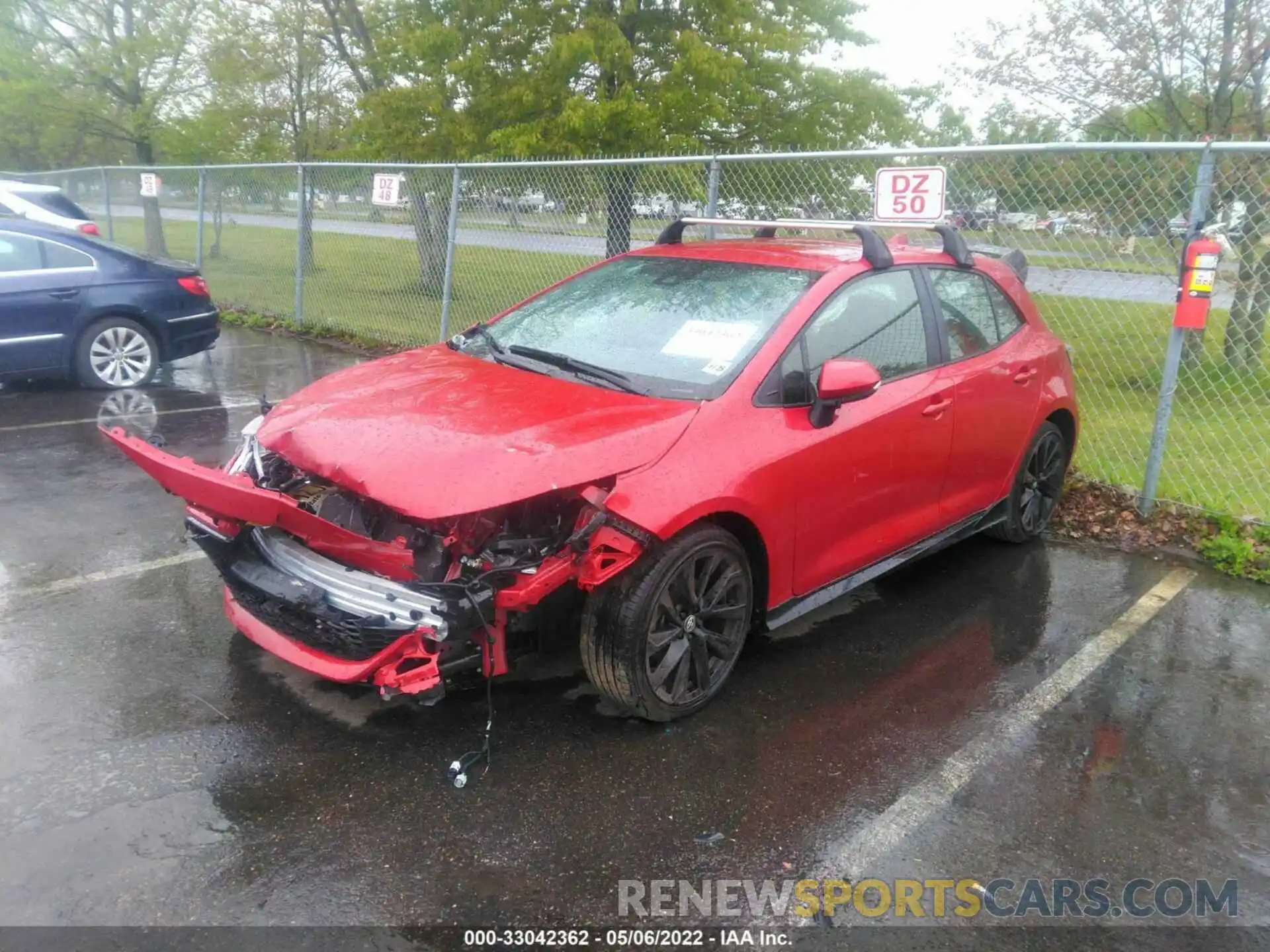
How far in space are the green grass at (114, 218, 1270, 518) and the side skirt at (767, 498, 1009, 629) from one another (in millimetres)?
1572

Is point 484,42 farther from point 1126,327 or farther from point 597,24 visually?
point 1126,327

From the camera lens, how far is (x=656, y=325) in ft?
13.6

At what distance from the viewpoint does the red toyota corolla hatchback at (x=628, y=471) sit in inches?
123

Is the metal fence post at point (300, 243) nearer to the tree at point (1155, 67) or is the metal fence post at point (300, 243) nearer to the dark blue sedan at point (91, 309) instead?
the dark blue sedan at point (91, 309)

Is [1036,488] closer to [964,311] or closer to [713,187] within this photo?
[964,311]

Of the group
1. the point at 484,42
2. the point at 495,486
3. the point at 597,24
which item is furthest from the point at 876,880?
the point at 484,42

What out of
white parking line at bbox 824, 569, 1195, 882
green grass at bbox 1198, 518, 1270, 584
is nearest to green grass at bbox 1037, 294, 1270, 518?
green grass at bbox 1198, 518, 1270, 584

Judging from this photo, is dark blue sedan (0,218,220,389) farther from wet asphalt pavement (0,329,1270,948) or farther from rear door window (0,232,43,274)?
wet asphalt pavement (0,329,1270,948)

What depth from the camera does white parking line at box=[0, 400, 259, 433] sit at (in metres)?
7.31

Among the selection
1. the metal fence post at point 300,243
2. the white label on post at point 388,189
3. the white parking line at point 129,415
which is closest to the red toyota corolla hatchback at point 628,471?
the white parking line at point 129,415

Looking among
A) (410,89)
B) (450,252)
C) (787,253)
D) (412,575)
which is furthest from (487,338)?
(410,89)

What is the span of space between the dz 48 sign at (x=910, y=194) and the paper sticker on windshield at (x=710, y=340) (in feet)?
8.59

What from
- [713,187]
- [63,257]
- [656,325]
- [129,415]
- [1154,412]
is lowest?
[129,415]

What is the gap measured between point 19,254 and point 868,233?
722cm
